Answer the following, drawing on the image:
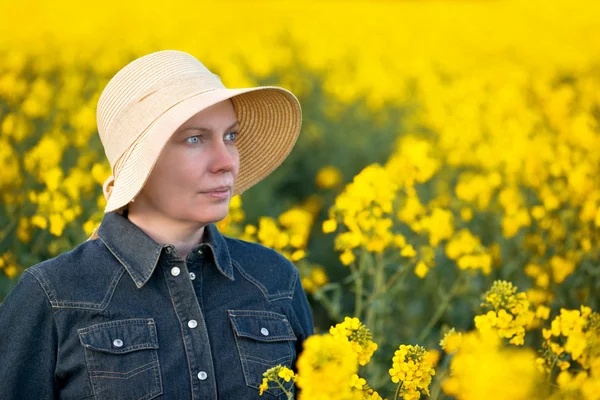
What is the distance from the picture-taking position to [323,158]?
5.84m

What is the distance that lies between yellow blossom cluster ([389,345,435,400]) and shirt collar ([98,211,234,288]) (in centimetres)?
46

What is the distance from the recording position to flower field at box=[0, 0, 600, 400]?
1922 mm

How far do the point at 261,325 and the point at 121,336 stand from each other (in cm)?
32

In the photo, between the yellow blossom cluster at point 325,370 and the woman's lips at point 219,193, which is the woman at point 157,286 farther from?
the yellow blossom cluster at point 325,370

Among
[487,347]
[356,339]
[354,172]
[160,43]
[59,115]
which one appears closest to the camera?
[487,347]

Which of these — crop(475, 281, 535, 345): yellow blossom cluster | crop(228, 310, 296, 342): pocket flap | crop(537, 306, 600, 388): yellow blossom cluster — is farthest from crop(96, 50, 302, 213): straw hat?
crop(537, 306, 600, 388): yellow blossom cluster

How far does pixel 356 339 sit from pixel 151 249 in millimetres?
471

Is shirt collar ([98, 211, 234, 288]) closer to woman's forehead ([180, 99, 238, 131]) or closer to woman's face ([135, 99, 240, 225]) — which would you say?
woman's face ([135, 99, 240, 225])

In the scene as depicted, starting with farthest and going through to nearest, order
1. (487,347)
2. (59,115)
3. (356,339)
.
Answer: (59,115), (356,339), (487,347)

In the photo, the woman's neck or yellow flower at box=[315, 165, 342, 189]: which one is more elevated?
yellow flower at box=[315, 165, 342, 189]

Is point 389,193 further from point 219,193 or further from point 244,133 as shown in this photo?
point 219,193

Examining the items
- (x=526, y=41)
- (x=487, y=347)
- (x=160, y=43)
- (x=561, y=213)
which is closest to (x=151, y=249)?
(x=487, y=347)

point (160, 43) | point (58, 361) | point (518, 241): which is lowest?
point (58, 361)

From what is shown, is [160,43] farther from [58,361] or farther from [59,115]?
[58,361]
